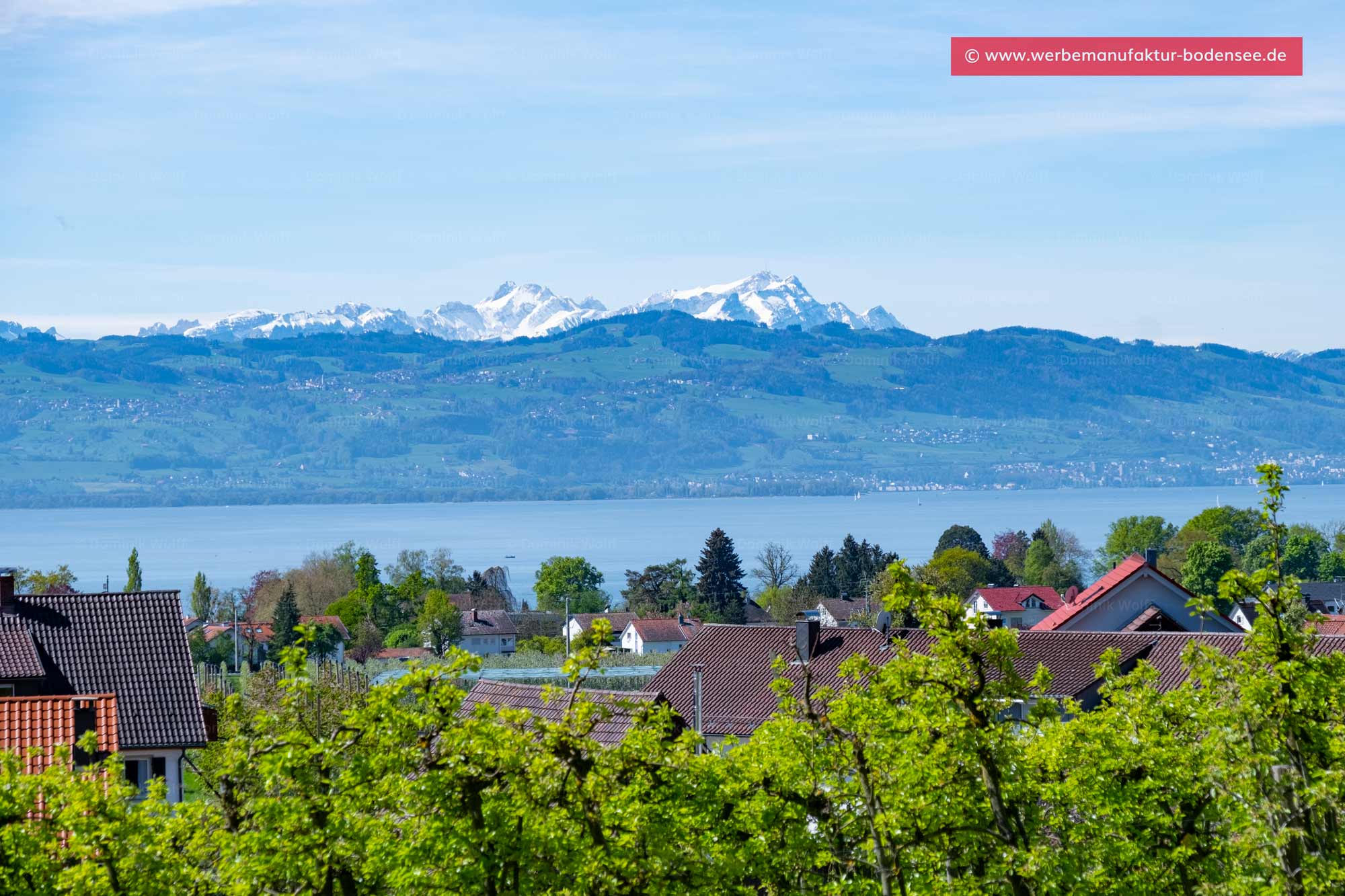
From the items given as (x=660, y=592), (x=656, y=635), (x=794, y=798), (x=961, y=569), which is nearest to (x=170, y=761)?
(x=794, y=798)

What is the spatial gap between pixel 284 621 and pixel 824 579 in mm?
48094

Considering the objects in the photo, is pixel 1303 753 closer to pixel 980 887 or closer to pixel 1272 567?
pixel 1272 567

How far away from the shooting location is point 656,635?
387ft

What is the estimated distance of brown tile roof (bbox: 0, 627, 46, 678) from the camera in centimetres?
2953

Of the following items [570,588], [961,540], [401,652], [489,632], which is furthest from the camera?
[961,540]

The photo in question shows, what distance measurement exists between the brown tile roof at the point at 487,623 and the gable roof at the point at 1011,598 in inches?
1384

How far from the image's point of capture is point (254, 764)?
14570 millimetres

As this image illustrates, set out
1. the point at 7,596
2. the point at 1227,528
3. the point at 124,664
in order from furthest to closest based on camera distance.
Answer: the point at 1227,528 < the point at 7,596 < the point at 124,664

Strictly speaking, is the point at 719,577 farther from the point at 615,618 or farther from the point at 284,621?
the point at 284,621

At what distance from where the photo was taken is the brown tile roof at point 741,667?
39219 millimetres

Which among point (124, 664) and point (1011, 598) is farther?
point (1011, 598)

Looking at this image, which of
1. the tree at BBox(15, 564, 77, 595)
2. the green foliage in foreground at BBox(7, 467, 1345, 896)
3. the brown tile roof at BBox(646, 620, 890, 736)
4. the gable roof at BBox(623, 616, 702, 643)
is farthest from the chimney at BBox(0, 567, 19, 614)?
the gable roof at BBox(623, 616, 702, 643)

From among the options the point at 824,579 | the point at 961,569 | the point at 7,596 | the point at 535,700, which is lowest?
the point at 824,579

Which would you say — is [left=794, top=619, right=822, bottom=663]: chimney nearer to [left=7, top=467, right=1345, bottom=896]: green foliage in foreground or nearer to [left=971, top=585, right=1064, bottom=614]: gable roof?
[left=7, top=467, right=1345, bottom=896]: green foliage in foreground
